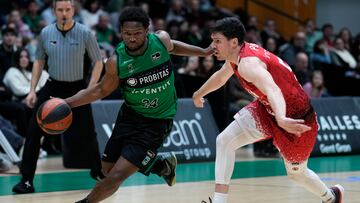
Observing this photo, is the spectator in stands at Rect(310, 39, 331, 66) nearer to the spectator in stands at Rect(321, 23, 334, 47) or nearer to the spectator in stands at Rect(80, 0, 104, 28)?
the spectator in stands at Rect(321, 23, 334, 47)

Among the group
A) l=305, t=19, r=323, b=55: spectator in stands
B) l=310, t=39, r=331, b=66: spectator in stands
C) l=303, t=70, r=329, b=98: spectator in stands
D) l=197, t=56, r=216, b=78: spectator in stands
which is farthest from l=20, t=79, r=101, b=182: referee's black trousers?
l=305, t=19, r=323, b=55: spectator in stands

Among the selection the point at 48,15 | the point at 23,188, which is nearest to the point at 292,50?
the point at 48,15

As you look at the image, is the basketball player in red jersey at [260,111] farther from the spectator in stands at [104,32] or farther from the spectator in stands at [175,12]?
the spectator in stands at [175,12]

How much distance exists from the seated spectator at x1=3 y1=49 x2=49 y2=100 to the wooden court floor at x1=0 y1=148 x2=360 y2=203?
1.16m

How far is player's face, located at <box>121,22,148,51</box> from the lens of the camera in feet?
22.7

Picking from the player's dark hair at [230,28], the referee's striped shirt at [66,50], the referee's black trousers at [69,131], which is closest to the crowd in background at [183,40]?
the referee's black trousers at [69,131]

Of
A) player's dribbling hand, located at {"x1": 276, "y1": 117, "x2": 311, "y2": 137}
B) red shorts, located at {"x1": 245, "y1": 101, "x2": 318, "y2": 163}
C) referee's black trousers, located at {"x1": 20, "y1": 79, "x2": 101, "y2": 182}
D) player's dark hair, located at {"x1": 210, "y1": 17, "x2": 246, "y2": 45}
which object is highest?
player's dark hair, located at {"x1": 210, "y1": 17, "x2": 246, "y2": 45}

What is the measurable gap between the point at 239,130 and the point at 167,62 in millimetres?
878

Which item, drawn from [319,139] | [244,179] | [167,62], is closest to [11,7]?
[319,139]

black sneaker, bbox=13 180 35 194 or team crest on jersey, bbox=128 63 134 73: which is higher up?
team crest on jersey, bbox=128 63 134 73

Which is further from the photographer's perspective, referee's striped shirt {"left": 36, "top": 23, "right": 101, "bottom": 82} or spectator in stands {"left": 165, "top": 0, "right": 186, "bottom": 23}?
spectator in stands {"left": 165, "top": 0, "right": 186, "bottom": 23}

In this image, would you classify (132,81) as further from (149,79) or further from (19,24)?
(19,24)

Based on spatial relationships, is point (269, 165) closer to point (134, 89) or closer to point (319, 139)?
point (319, 139)

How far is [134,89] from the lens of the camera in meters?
7.13
